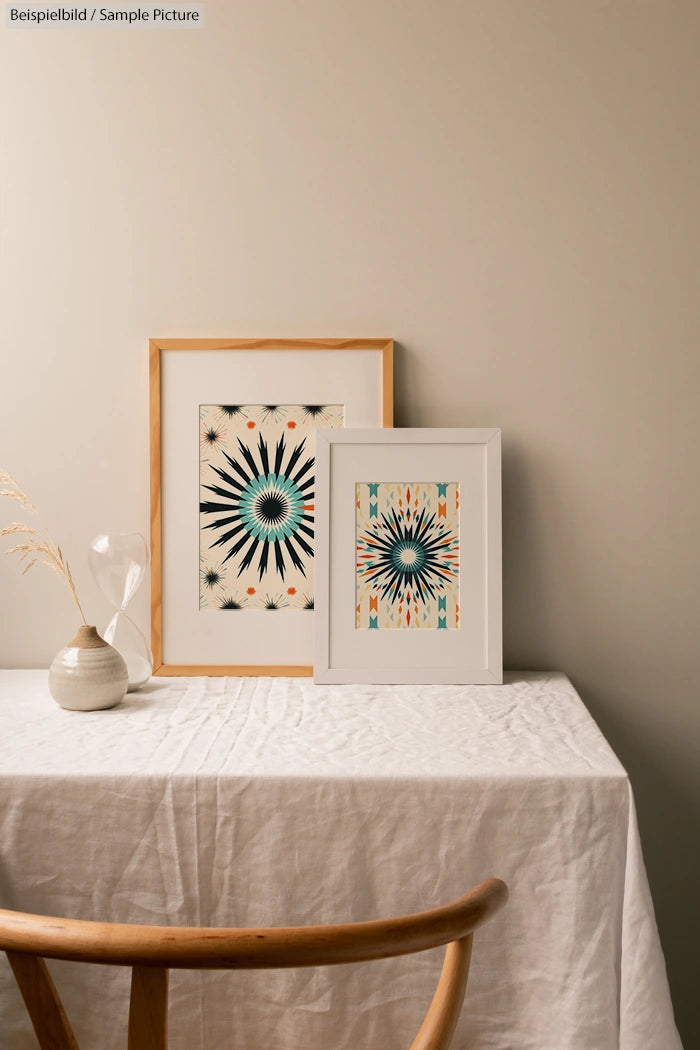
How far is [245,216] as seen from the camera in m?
1.35

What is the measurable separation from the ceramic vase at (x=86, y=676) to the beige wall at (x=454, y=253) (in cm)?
34

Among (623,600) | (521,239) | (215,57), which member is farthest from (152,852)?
(215,57)

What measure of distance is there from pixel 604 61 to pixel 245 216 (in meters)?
→ 0.65

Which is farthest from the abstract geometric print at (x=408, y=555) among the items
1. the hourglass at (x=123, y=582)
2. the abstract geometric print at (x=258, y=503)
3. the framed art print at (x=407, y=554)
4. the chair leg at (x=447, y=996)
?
the chair leg at (x=447, y=996)

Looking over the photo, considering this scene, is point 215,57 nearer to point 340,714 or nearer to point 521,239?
point 521,239

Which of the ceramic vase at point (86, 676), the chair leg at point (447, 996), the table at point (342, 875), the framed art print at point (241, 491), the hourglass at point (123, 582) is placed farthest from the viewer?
the framed art print at point (241, 491)

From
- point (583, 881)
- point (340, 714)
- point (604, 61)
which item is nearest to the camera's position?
point (583, 881)

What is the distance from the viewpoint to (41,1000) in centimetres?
64

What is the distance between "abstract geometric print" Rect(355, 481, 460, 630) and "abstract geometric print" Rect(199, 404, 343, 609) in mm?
112

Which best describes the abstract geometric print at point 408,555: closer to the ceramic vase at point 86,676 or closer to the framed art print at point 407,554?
the framed art print at point 407,554

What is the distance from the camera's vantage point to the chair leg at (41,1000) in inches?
24.7

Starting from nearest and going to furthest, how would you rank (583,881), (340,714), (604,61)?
1. (583,881)
2. (340,714)
3. (604,61)

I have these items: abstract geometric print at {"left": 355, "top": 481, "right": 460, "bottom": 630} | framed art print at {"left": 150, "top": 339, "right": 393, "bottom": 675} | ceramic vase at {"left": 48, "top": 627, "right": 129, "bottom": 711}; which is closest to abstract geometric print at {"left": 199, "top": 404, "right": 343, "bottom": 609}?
framed art print at {"left": 150, "top": 339, "right": 393, "bottom": 675}

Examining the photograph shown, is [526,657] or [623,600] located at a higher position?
[623,600]
